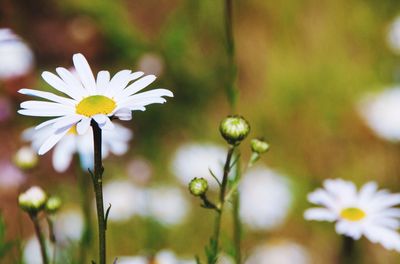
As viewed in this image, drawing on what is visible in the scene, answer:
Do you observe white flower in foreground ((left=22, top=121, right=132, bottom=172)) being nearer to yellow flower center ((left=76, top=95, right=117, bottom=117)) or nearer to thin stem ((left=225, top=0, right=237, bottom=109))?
thin stem ((left=225, top=0, right=237, bottom=109))

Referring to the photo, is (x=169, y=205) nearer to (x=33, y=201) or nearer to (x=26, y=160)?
(x=26, y=160)

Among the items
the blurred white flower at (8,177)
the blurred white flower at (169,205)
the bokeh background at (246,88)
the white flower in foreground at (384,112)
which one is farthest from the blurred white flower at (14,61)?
the white flower in foreground at (384,112)

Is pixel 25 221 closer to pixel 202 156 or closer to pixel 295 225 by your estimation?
pixel 202 156

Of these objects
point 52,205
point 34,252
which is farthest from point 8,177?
point 52,205

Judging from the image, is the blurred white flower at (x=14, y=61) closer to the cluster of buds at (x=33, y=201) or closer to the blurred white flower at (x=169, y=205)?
the blurred white flower at (x=169, y=205)

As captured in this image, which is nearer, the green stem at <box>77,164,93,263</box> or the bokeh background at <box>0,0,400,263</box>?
the green stem at <box>77,164,93,263</box>

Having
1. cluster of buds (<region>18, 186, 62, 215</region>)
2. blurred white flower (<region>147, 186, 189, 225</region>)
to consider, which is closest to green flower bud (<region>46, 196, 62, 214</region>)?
cluster of buds (<region>18, 186, 62, 215</region>)
